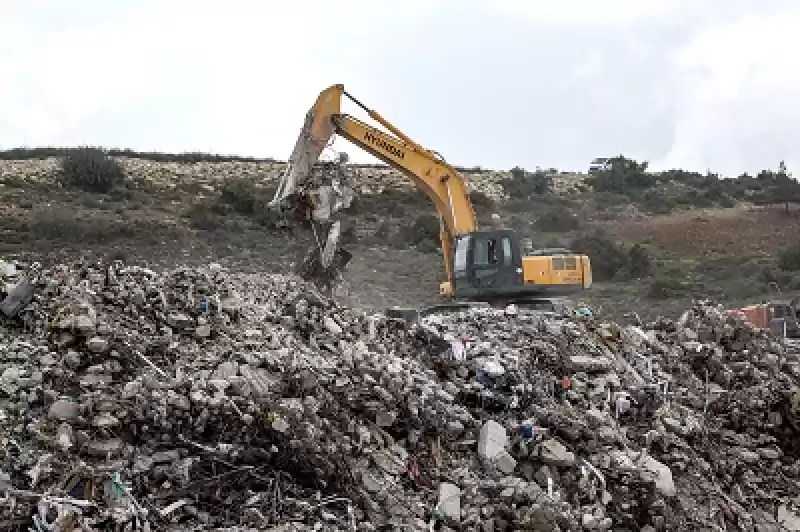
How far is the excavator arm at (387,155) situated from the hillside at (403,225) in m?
2.24

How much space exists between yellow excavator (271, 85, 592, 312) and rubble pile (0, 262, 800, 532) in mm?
2351

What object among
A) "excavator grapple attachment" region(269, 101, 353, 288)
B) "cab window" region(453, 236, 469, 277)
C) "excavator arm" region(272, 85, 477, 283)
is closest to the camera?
"excavator grapple attachment" region(269, 101, 353, 288)

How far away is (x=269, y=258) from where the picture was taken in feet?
63.0

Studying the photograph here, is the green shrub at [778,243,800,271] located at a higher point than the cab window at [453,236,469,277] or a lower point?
lower

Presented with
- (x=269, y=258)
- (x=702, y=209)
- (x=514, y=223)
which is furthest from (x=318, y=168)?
(x=702, y=209)

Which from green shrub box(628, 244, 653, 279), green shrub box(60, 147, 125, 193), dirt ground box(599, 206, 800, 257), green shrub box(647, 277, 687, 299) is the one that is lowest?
green shrub box(647, 277, 687, 299)

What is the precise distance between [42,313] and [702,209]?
3243 centimetres

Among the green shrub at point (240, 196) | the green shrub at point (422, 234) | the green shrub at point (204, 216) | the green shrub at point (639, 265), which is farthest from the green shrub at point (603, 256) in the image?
the green shrub at point (204, 216)

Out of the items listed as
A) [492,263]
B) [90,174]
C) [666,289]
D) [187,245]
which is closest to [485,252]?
[492,263]

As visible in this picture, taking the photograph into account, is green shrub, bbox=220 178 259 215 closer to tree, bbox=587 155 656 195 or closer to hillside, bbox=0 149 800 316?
hillside, bbox=0 149 800 316

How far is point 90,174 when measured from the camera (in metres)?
24.7

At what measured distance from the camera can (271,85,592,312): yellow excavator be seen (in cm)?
1114

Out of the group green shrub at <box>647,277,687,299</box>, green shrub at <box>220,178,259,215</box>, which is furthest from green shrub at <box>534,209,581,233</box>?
green shrub at <box>220,178,259,215</box>

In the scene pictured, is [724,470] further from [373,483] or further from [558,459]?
[373,483]
